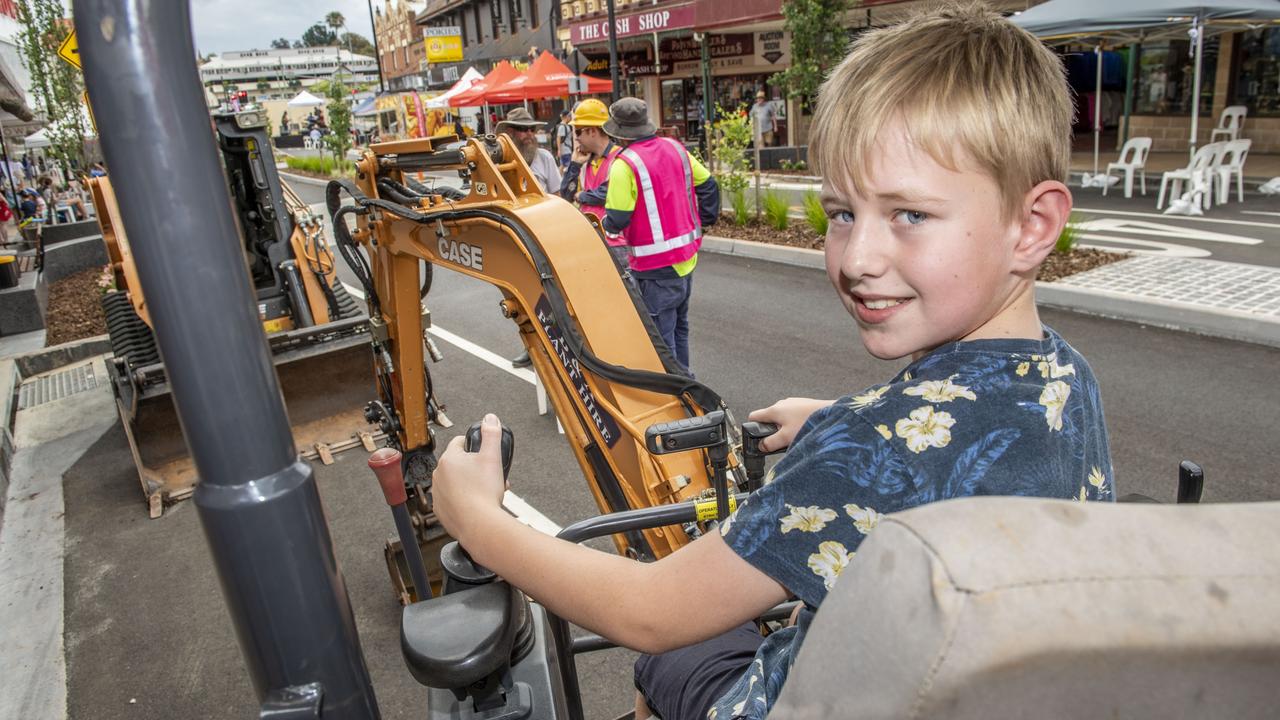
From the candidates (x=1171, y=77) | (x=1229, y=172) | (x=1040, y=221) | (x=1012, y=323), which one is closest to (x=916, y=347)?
(x=1012, y=323)

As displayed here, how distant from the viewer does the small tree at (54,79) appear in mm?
13297

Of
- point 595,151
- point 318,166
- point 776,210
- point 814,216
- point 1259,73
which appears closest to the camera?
point 595,151

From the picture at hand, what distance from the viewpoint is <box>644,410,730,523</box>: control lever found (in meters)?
1.83

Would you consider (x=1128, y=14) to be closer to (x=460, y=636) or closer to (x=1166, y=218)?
(x=1166, y=218)

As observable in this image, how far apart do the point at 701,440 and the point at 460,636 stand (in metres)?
0.78

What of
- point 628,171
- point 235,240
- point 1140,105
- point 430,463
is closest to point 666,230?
point 628,171

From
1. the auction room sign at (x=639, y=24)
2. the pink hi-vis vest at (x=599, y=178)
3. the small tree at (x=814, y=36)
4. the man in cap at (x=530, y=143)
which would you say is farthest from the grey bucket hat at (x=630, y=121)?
the auction room sign at (x=639, y=24)

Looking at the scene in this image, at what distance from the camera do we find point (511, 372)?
7598 mm

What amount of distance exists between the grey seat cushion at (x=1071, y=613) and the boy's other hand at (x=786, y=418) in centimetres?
125

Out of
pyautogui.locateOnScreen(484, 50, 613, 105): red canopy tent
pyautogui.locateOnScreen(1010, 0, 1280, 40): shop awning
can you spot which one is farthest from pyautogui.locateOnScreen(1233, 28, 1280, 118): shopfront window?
pyautogui.locateOnScreen(484, 50, 613, 105): red canopy tent

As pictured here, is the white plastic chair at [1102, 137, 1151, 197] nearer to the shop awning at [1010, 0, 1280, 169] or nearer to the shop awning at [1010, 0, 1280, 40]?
the shop awning at [1010, 0, 1280, 169]

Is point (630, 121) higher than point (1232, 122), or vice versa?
point (630, 121)

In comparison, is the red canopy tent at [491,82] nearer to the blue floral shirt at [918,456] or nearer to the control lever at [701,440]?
the control lever at [701,440]

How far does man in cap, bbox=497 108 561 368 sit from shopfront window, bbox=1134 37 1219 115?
584 inches
